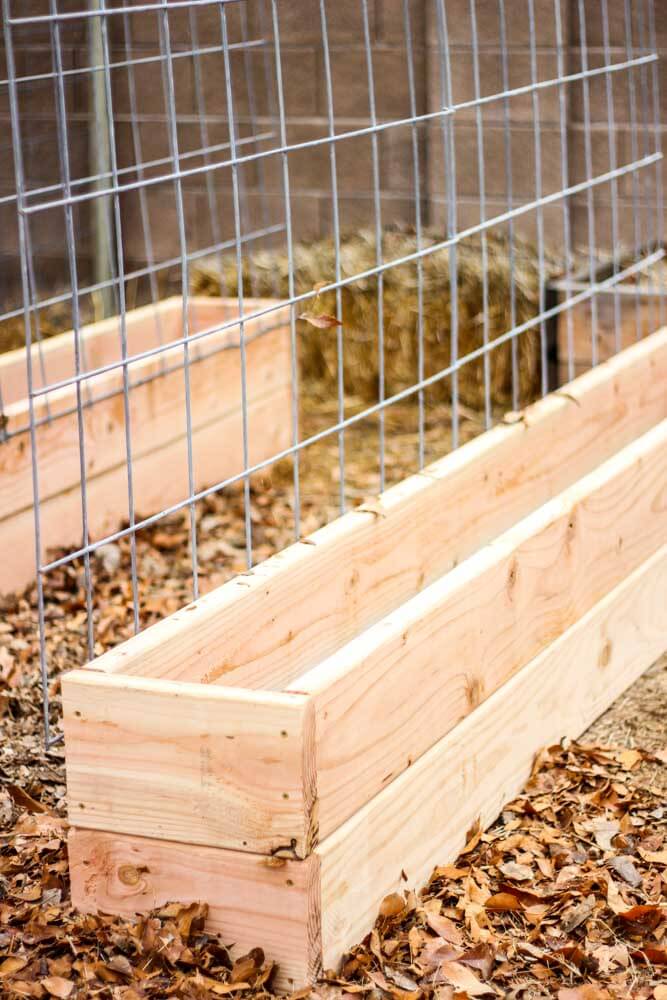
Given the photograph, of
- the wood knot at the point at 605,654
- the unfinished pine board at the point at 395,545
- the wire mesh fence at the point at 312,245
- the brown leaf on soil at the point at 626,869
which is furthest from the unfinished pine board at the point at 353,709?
the wire mesh fence at the point at 312,245

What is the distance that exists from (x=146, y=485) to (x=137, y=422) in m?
0.19

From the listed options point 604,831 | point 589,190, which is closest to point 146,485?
point 589,190

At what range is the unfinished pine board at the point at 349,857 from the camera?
2080 millimetres

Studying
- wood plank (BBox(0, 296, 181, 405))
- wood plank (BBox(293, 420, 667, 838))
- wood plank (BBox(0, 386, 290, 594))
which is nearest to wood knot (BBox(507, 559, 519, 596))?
wood plank (BBox(293, 420, 667, 838))

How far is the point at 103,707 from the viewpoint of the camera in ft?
6.96

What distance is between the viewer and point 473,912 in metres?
2.29

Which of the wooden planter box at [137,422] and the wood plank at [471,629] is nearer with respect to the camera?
the wood plank at [471,629]

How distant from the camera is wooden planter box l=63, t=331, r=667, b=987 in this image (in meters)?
2.07

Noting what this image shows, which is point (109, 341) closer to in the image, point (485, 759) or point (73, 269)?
point (73, 269)

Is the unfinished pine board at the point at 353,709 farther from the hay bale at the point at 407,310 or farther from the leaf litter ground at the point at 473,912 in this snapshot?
the hay bale at the point at 407,310

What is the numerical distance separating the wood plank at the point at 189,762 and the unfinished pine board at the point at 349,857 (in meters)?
0.04

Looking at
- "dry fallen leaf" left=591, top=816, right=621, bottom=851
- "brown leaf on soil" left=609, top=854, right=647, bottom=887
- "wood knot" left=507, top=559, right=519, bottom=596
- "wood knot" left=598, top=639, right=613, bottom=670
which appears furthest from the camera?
"wood knot" left=598, top=639, right=613, bottom=670

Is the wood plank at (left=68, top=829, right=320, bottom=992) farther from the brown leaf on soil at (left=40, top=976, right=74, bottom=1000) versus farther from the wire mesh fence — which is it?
the wire mesh fence

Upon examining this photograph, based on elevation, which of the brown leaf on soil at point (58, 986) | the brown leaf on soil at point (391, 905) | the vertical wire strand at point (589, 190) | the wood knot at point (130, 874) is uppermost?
the vertical wire strand at point (589, 190)
